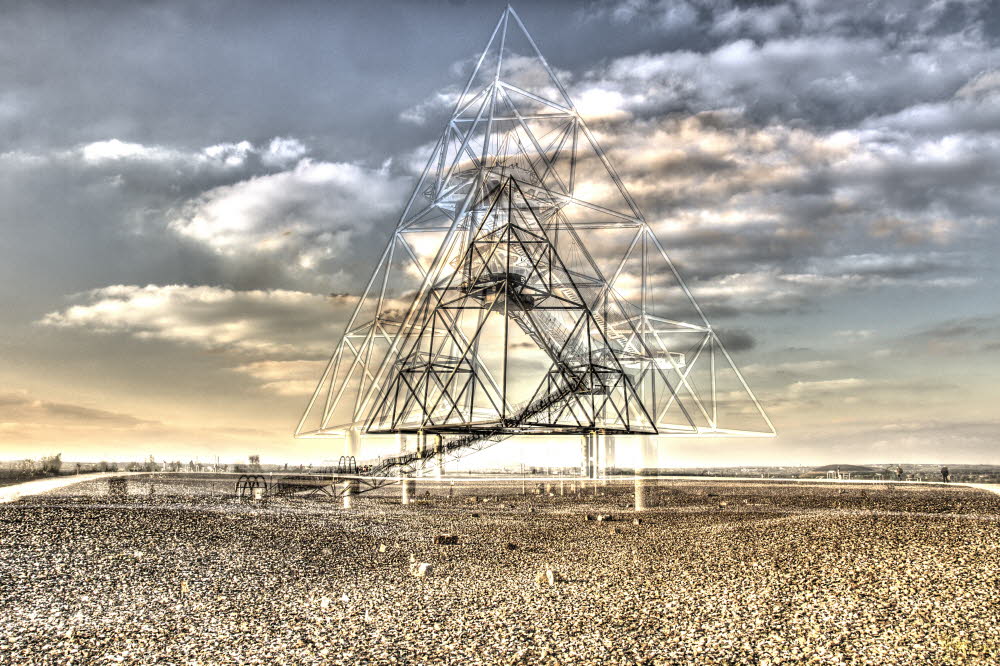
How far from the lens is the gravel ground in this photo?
8.62 metres

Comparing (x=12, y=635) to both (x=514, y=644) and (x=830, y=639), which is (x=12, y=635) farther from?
(x=830, y=639)

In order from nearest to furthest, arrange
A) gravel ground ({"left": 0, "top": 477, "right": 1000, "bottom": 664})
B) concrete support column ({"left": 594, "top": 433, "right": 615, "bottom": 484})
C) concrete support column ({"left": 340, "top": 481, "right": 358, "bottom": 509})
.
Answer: gravel ground ({"left": 0, "top": 477, "right": 1000, "bottom": 664}) < concrete support column ({"left": 340, "top": 481, "right": 358, "bottom": 509}) < concrete support column ({"left": 594, "top": 433, "right": 615, "bottom": 484})

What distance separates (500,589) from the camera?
1148cm

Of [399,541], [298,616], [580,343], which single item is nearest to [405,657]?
[298,616]

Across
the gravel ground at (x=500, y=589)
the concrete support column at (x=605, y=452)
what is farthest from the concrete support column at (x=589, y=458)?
the gravel ground at (x=500, y=589)

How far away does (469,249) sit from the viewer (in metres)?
A: 24.4

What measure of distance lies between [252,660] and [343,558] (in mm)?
6017

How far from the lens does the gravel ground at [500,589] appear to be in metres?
8.62

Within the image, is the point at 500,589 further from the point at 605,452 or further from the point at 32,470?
the point at 32,470

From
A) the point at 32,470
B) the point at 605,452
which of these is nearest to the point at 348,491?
the point at 605,452

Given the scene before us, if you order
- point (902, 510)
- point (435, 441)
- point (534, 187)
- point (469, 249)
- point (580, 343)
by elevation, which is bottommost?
point (902, 510)

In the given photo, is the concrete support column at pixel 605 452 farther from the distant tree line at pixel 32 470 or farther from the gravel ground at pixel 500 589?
the distant tree line at pixel 32 470

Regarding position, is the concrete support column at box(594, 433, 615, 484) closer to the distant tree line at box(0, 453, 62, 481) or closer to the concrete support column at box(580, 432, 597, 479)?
the concrete support column at box(580, 432, 597, 479)

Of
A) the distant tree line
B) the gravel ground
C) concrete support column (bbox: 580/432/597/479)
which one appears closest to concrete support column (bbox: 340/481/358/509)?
the gravel ground
